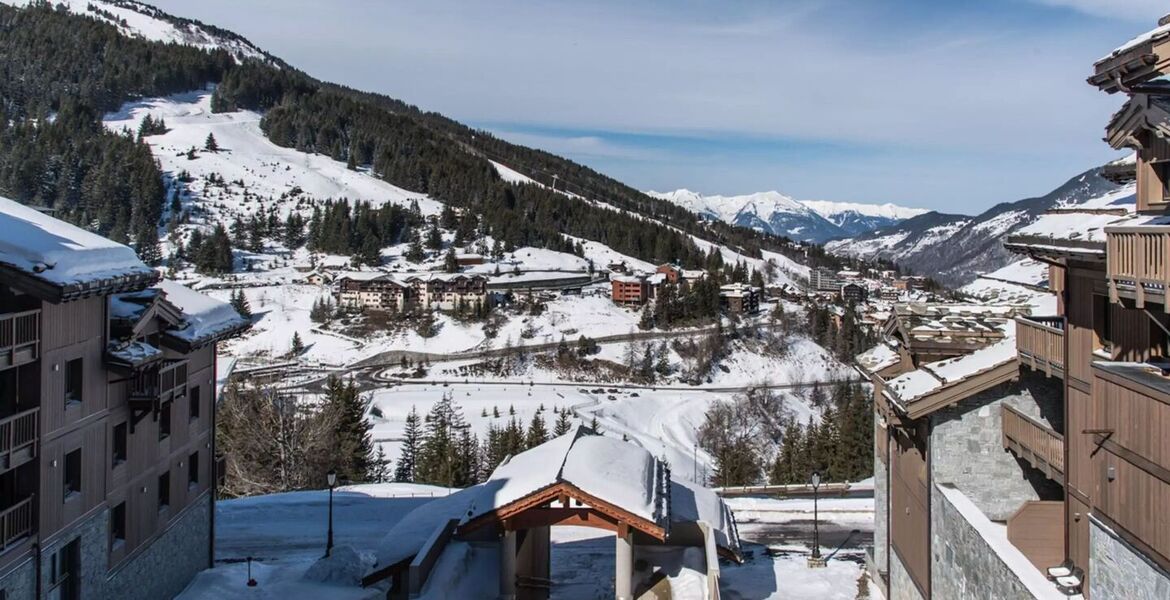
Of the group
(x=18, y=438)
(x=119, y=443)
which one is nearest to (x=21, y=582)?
(x=18, y=438)

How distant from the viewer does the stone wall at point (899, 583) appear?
14.6 meters

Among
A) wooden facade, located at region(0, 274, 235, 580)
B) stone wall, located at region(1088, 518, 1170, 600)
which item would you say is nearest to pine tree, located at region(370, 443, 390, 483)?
wooden facade, located at region(0, 274, 235, 580)

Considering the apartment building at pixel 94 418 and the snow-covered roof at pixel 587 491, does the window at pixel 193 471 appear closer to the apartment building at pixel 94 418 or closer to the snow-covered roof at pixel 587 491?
the apartment building at pixel 94 418

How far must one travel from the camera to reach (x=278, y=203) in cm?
13975

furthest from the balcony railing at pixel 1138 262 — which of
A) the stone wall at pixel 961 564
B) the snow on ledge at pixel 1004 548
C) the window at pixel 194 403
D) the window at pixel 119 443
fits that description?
the window at pixel 194 403

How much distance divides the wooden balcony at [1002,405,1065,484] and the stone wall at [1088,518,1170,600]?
7.73 feet

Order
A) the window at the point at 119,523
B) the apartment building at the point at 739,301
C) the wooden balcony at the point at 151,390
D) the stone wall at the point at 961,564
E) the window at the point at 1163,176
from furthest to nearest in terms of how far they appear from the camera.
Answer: the apartment building at the point at 739,301
the wooden balcony at the point at 151,390
the window at the point at 119,523
the stone wall at the point at 961,564
the window at the point at 1163,176

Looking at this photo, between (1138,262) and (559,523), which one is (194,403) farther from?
(1138,262)

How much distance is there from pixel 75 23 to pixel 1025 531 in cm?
22233

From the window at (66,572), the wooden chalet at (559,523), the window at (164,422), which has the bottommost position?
the window at (66,572)

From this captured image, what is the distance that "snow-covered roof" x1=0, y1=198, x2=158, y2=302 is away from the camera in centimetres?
1157

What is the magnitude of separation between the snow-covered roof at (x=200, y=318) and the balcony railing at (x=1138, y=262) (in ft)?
51.5

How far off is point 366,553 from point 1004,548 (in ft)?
54.8

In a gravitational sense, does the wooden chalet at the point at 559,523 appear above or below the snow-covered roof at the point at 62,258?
below
